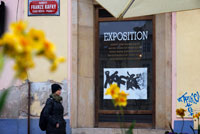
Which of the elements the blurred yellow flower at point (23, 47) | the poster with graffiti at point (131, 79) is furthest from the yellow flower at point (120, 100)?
the poster with graffiti at point (131, 79)

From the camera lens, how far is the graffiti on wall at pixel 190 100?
736 cm

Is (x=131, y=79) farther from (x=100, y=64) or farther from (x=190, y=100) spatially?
(x=190, y=100)

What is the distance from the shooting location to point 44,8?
26.5 ft

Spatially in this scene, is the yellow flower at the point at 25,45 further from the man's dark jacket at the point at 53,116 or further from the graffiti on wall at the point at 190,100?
the graffiti on wall at the point at 190,100

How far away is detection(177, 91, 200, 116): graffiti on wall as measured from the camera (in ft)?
24.2

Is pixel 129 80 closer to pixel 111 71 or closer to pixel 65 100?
pixel 111 71

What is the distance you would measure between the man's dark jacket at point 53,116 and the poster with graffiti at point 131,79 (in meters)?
2.48

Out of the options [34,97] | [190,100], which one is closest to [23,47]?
[190,100]

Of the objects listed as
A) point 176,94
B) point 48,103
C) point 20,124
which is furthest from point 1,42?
point 20,124

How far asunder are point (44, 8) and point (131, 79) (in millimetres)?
2653

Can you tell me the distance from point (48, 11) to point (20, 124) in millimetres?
2729

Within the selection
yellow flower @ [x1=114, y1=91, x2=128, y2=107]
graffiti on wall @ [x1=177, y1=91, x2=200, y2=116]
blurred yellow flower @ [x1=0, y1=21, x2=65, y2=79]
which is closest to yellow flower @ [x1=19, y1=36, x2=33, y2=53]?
blurred yellow flower @ [x1=0, y1=21, x2=65, y2=79]

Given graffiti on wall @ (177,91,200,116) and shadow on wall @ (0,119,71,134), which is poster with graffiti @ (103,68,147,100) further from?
shadow on wall @ (0,119,71,134)

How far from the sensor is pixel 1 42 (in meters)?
0.85
